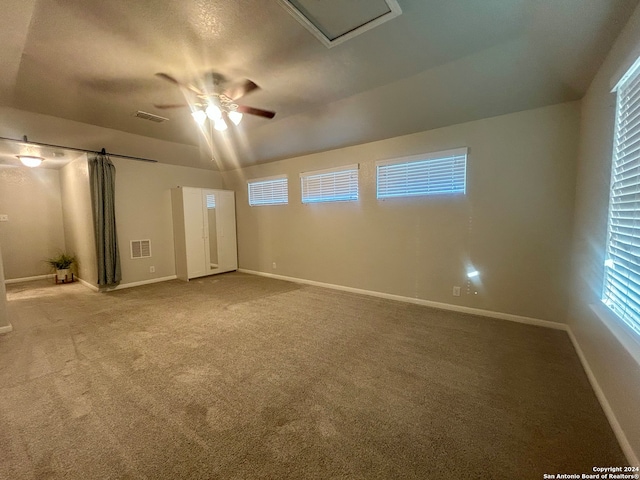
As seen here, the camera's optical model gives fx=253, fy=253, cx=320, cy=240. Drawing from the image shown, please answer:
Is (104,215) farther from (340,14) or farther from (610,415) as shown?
(610,415)

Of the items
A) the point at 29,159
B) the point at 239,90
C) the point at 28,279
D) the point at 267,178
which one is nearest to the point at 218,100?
the point at 239,90

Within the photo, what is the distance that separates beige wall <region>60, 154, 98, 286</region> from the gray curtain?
17cm

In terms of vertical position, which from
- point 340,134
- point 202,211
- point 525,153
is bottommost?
point 202,211

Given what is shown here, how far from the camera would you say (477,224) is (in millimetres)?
3242

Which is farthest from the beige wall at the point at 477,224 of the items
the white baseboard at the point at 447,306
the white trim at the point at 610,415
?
the white trim at the point at 610,415

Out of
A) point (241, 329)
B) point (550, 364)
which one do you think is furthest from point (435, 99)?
point (241, 329)

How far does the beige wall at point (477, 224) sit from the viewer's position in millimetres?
2816

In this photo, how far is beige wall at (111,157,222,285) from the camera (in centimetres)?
486

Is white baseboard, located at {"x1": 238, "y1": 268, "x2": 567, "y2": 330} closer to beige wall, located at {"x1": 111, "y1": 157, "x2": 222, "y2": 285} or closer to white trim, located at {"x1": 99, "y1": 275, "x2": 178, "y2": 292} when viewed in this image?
white trim, located at {"x1": 99, "y1": 275, "x2": 178, "y2": 292}

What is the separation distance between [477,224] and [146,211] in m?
5.90

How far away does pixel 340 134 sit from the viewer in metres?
3.89

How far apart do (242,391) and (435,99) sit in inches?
136

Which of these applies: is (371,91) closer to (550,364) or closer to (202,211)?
(550,364)

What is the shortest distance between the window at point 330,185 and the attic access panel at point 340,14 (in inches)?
92.1
